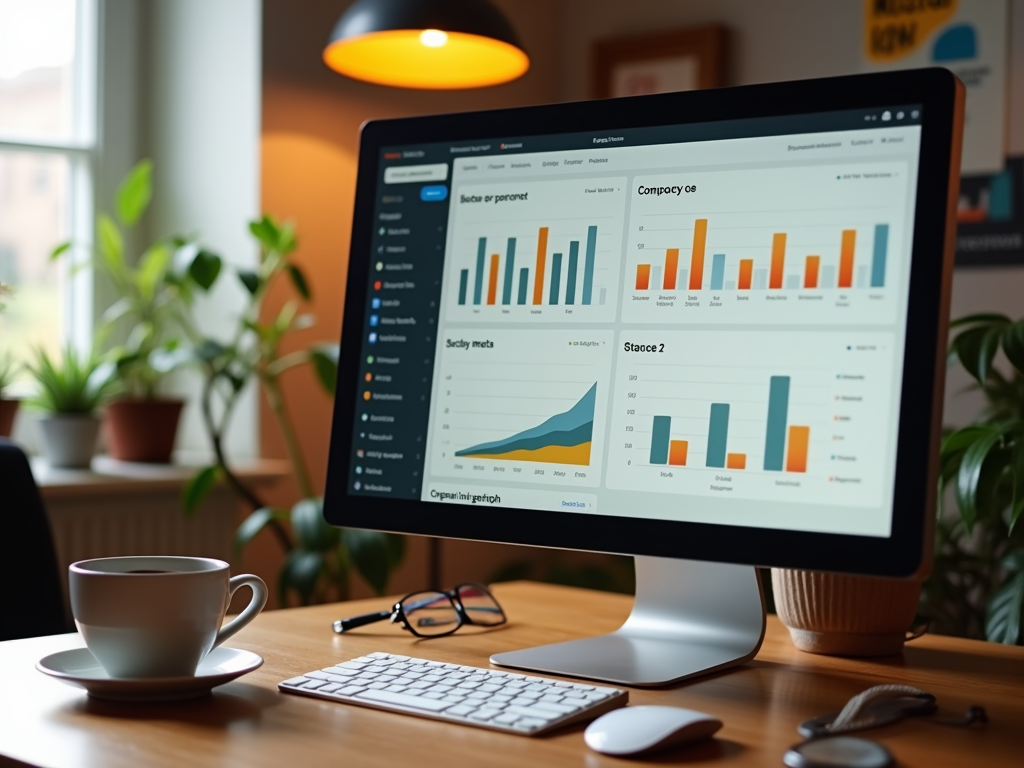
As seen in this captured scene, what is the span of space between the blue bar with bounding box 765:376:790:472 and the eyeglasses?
15.2 inches

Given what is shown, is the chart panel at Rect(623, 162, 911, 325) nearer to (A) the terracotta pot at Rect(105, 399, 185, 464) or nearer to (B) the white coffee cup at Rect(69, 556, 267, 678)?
(B) the white coffee cup at Rect(69, 556, 267, 678)

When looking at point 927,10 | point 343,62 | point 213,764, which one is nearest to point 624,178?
point 213,764

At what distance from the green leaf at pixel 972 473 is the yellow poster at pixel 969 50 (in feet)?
5.25

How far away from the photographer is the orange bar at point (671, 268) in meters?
0.96

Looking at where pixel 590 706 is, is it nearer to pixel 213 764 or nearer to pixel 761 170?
pixel 213 764

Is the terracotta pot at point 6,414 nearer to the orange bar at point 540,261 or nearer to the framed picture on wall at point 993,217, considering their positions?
the orange bar at point 540,261

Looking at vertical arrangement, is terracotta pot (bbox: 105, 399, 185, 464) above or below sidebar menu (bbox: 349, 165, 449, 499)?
below

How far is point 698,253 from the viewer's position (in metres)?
0.95

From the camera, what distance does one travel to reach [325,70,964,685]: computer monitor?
869 millimetres

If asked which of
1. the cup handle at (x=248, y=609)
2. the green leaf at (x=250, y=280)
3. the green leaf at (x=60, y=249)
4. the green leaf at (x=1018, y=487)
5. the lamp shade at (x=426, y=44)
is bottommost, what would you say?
the cup handle at (x=248, y=609)

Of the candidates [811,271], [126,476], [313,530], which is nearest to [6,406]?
[126,476]

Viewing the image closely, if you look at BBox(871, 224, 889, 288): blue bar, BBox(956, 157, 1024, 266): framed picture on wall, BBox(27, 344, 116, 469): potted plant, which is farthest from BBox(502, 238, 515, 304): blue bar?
BBox(956, 157, 1024, 266): framed picture on wall

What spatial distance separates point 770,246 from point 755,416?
0.13 metres

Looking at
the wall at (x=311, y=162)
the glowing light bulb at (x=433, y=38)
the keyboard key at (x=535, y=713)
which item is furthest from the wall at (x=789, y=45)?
the keyboard key at (x=535, y=713)
